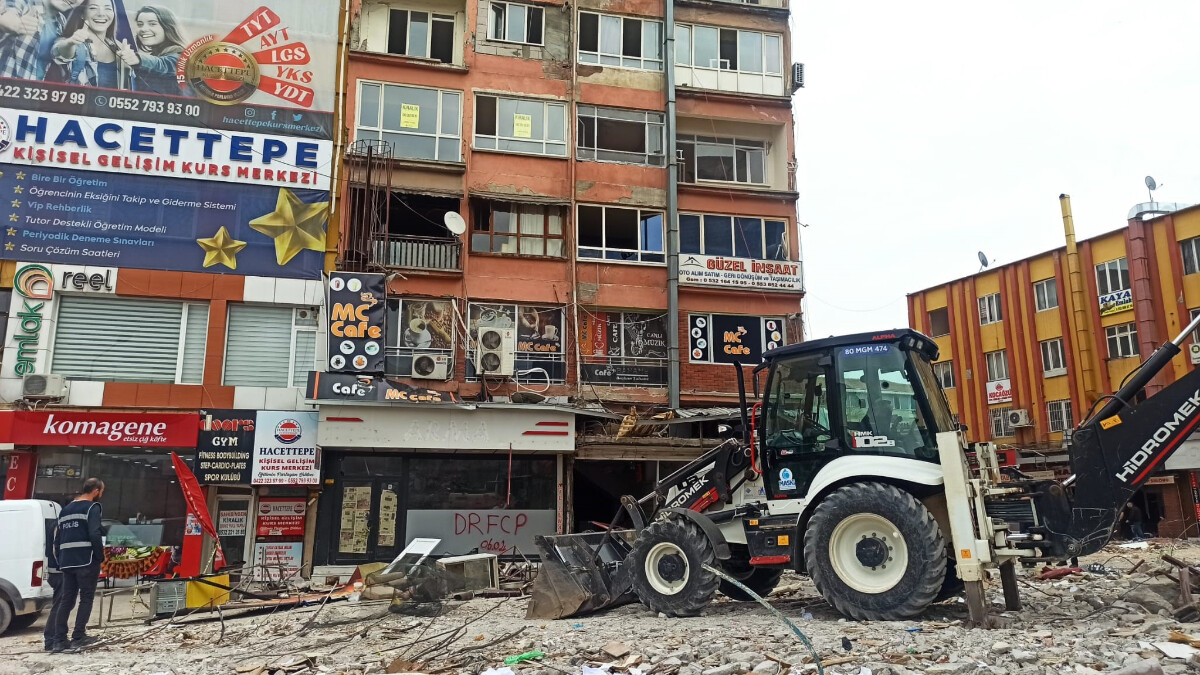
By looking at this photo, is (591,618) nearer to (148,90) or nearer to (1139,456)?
(1139,456)

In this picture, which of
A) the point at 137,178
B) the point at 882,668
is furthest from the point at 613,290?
the point at 882,668

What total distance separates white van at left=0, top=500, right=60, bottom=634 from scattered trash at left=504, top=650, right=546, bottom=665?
7367 millimetres

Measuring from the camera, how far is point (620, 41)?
78.6 ft

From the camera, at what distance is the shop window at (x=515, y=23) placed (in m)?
23.2

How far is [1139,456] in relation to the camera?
28.7 feet

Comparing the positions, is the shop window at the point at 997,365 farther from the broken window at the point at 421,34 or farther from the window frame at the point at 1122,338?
the broken window at the point at 421,34

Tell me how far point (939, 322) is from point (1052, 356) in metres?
6.42

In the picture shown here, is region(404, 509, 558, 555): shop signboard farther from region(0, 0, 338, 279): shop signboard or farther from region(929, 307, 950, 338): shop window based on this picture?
region(929, 307, 950, 338): shop window

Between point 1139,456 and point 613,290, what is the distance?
14549mm

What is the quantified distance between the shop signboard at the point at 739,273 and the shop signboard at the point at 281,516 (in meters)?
10.9

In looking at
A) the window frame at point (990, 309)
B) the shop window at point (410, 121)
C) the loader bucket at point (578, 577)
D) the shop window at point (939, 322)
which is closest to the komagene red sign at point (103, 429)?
the shop window at point (410, 121)

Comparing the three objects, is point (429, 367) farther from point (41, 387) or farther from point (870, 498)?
point (870, 498)

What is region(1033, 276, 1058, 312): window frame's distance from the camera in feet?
116

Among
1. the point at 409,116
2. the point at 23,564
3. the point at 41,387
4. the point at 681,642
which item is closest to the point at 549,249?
the point at 409,116
